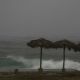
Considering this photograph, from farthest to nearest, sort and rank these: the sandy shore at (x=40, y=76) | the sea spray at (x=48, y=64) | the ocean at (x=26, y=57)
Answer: the ocean at (x=26, y=57), the sea spray at (x=48, y=64), the sandy shore at (x=40, y=76)

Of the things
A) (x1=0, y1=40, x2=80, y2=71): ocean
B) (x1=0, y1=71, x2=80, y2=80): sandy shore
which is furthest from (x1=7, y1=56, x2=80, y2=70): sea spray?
(x1=0, y1=71, x2=80, y2=80): sandy shore

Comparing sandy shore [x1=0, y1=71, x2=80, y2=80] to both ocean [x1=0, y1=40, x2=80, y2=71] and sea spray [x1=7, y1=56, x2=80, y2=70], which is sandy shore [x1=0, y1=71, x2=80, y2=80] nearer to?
sea spray [x1=7, y1=56, x2=80, y2=70]

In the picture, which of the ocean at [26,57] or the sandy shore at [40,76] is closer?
the sandy shore at [40,76]

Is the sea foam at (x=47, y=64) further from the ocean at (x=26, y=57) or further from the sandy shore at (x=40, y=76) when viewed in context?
the sandy shore at (x=40, y=76)

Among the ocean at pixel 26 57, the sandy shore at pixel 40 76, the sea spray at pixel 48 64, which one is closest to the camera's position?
the sandy shore at pixel 40 76

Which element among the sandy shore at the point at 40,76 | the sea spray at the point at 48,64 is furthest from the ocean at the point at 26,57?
the sandy shore at the point at 40,76

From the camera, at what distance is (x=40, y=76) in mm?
9312

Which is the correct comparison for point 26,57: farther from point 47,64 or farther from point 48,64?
point 47,64

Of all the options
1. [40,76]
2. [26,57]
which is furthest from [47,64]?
[40,76]

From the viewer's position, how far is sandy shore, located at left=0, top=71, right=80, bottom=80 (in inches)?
359

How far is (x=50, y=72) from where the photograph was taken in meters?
9.74

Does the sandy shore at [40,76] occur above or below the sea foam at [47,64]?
above

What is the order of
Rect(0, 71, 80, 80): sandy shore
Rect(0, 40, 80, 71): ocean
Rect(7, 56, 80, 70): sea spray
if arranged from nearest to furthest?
Rect(0, 71, 80, 80): sandy shore, Rect(7, 56, 80, 70): sea spray, Rect(0, 40, 80, 71): ocean

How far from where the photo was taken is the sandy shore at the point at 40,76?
912cm
